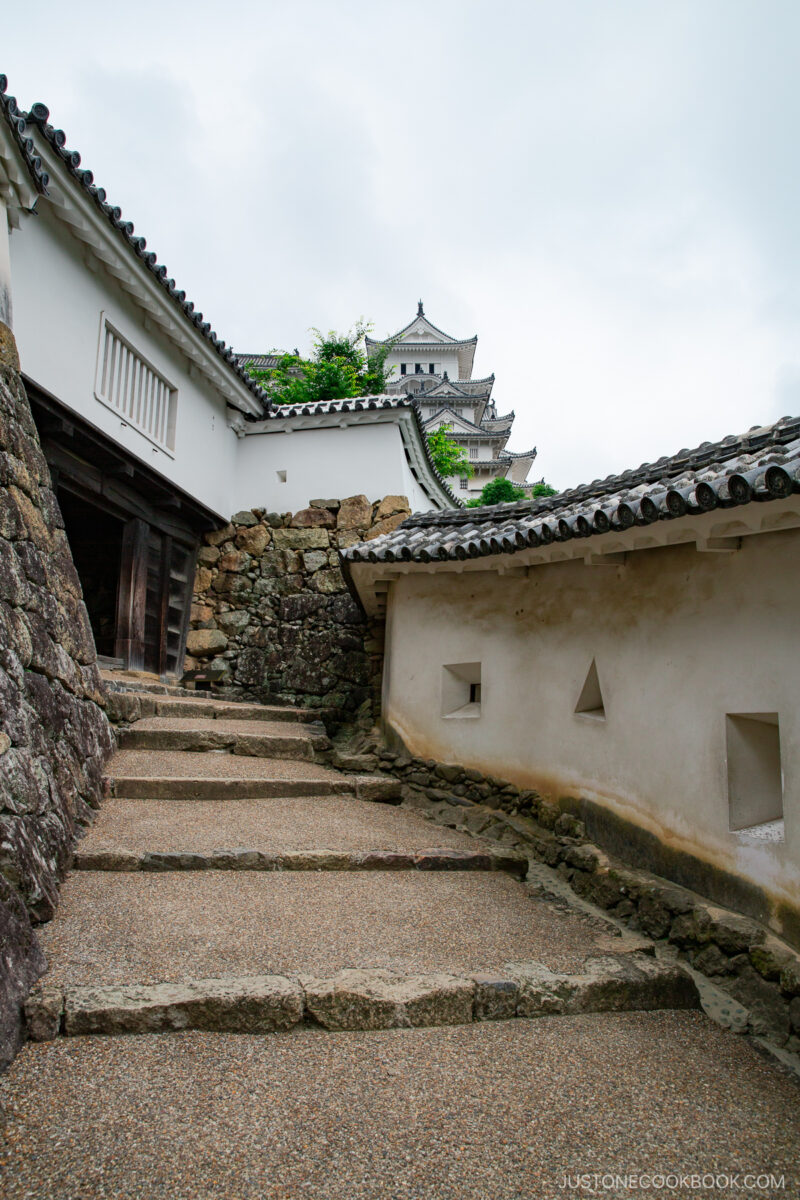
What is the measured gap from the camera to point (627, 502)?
11.8 ft

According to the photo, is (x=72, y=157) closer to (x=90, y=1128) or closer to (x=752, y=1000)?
(x=90, y=1128)

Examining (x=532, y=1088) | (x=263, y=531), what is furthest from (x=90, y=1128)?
(x=263, y=531)

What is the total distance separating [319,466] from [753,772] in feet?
27.4

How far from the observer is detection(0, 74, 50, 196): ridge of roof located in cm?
453

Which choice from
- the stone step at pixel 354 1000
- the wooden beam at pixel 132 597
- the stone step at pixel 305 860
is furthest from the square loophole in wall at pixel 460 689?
the wooden beam at pixel 132 597

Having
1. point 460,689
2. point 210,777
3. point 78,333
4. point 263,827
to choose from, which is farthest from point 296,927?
point 78,333

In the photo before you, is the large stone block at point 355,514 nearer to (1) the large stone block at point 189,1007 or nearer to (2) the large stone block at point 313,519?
(2) the large stone block at point 313,519

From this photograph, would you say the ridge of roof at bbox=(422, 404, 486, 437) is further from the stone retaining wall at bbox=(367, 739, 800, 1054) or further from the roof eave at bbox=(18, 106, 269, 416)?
the stone retaining wall at bbox=(367, 739, 800, 1054)

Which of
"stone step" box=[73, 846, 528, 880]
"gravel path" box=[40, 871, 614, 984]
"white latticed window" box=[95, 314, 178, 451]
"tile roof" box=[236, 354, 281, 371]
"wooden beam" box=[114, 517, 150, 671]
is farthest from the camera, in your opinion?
"tile roof" box=[236, 354, 281, 371]

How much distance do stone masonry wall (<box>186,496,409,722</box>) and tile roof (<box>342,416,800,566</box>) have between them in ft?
10.5

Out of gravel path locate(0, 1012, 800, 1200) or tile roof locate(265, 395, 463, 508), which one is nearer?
gravel path locate(0, 1012, 800, 1200)

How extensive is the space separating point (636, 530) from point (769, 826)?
5.34 ft

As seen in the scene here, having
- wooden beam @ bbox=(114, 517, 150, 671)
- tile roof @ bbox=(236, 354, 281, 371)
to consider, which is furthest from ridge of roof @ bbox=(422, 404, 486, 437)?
wooden beam @ bbox=(114, 517, 150, 671)

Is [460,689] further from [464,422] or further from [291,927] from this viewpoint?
[464,422]
